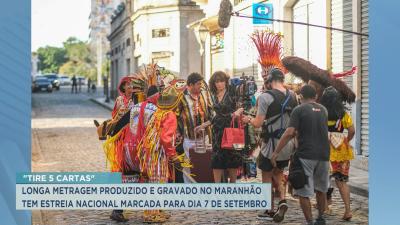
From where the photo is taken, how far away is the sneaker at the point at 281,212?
6.11 meters

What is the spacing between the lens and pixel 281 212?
6.23 m

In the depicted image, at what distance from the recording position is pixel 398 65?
5.34 m

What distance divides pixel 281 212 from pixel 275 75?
940mm

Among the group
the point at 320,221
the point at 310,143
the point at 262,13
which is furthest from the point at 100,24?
the point at 320,221

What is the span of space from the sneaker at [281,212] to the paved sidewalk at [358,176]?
0.48 metres

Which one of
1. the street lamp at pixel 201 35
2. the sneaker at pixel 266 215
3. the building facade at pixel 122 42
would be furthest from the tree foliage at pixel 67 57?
the sneaker at pixel 266 215

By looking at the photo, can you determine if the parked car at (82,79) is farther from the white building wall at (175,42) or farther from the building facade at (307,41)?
the building facade at (307,41)

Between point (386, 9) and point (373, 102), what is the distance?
55 cm

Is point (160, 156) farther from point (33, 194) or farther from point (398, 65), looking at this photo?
point (398, 65)

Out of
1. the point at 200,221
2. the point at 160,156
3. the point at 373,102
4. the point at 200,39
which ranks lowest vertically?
the point at 200,221

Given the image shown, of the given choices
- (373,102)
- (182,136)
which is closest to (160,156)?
(182,136)

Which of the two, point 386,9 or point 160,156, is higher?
point 386,9

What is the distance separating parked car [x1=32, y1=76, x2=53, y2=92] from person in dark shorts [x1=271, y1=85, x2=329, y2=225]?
1.61 m

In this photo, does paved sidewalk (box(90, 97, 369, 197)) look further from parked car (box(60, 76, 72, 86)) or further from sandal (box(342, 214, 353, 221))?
parked car (box(60, 76, 72, 86))
